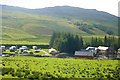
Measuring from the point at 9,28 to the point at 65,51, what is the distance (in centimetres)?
10075

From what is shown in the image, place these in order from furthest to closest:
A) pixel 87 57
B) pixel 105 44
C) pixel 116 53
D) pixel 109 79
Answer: pixel 105 44 → pixel 116 53 → pixel 87 57 → pixel 109 79

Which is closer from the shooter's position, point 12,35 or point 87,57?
point 87,57

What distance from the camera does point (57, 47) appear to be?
10094 centimetres

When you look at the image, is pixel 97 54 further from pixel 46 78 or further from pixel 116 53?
pixel 46 78

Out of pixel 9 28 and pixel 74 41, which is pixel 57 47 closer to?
pixel 74 41

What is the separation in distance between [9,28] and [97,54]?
107 metres

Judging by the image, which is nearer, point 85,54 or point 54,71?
point 54,71

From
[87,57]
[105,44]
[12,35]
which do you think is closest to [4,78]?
[87,57]

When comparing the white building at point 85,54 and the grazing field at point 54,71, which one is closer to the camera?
the grazing field at point 54,71

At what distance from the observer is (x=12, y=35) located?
16312 centimetres

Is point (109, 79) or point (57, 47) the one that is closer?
point (109, 79)

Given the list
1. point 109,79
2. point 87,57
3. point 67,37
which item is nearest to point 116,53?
point 87,57

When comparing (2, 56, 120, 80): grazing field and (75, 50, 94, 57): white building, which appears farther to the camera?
(75, 50, 94, 57): white building

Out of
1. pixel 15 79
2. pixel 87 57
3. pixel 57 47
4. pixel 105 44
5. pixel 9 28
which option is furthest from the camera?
pixel 9 28
